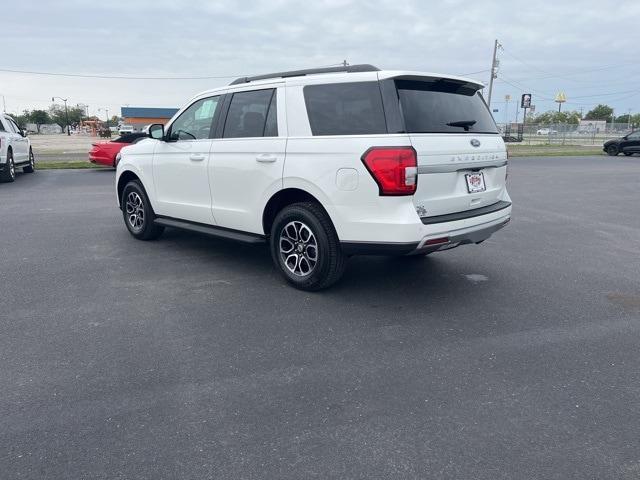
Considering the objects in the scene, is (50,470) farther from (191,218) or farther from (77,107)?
(77,107)

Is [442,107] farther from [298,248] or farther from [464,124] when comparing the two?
[298,248]

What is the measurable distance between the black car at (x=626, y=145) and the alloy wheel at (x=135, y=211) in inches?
1238

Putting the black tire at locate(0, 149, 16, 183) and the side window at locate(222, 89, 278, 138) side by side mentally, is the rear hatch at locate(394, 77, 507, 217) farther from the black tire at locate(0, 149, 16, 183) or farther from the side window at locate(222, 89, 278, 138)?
the black tire at locate(0, 149, 16, 183)

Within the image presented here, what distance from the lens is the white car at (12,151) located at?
A: 46.0 feet

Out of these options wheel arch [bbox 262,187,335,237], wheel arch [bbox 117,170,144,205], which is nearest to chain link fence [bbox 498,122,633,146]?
wheel arch [bbox 117,170,144,205]

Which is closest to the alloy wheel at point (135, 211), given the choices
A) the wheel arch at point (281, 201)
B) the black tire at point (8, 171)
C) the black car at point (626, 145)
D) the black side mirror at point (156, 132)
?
the black side mirror at point (156, 132)

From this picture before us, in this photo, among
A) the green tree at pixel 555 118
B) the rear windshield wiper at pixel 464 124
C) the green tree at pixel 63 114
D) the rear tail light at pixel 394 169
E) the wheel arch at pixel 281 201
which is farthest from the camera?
the green tree at pixel 63 114

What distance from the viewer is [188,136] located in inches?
242

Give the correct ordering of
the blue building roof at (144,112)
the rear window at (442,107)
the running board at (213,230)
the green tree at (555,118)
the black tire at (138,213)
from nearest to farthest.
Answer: the rear window at (442,107) → the running board at (213,230) → the black tire at (138,213) → the blue building roof at (144,112) → the green tree at (555,118)

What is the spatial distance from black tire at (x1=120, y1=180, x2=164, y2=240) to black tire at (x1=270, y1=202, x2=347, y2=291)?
7.98 ft

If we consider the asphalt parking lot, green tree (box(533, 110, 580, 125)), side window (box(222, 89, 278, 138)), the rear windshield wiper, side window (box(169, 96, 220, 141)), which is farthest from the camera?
green tree (box(533, 110, 580, 125))

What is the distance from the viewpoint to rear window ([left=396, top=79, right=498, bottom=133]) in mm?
4441

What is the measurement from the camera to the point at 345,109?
460cm

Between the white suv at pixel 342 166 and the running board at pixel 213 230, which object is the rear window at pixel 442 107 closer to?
the white suv at pixel 342 166
